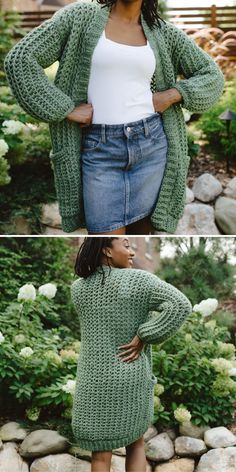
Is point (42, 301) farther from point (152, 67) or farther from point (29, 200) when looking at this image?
point (152, 67)

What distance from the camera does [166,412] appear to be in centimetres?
324

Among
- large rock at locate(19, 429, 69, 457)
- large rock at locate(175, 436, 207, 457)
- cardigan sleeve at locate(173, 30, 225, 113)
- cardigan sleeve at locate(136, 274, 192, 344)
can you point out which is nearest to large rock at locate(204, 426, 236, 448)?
large rock at locate(175, 436, 207, 457)

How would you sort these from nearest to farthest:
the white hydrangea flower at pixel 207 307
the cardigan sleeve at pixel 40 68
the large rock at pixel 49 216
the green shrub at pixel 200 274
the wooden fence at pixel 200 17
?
1. the cardigan sleeve at pixel 40 68
2. the white hydrangea flower at pixel 207 307
3. the large rock at pixel 49 216
4. the green shrub at pixel 200 274
5. the wooden fence at pixel 200 17

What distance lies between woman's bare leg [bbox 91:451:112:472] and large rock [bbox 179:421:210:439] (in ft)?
3.50

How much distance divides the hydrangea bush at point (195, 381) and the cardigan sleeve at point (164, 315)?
1049 mm

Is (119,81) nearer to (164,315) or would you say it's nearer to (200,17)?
(164,315)

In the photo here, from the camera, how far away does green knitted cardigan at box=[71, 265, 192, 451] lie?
228 centimetres

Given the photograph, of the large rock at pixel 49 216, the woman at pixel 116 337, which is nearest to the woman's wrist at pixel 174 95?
the woman at pixel 116 337

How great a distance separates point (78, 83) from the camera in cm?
224

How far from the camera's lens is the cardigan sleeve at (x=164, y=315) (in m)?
2.24

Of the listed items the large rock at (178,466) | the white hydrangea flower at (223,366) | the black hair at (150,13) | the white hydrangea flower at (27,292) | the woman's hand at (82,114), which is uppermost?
the black hair at (150,13)

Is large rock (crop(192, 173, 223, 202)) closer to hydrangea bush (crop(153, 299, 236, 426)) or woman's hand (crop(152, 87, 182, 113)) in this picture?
hydrangea bush (crop(153, 299, 236, 426))

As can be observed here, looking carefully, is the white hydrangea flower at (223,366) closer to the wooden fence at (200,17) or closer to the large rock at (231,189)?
the large rock at (231,189)

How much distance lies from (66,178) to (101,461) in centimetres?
92
